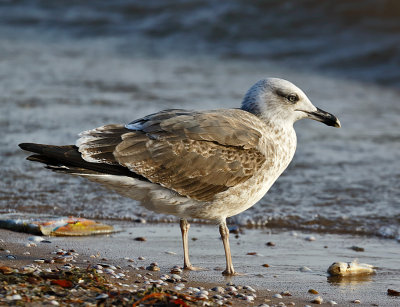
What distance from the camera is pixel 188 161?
204 inches

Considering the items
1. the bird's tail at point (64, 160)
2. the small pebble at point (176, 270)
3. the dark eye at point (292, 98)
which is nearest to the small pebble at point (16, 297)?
the bird's tail at point (64, 160)

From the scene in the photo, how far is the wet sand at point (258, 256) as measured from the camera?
4.82 meters

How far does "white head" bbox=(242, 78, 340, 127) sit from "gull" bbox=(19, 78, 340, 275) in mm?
232

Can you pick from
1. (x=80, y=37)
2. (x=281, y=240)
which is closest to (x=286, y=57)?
(x=80, y=37)

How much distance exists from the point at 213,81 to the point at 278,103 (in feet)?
22.3

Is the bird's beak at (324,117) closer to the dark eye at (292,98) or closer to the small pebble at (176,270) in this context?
the dark eye at (292,98)

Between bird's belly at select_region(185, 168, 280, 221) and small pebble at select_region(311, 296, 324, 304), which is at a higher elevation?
bird's belly at select_region(185, 168, 280, 221)

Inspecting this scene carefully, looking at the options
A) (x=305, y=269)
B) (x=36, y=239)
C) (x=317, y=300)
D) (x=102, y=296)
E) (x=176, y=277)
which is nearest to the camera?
(x=102, y=296)

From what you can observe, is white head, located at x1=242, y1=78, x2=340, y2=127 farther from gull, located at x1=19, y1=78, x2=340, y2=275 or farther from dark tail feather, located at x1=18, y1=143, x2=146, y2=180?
dark tail feather, located at x1=18, y1=143, x2=146, y2=180

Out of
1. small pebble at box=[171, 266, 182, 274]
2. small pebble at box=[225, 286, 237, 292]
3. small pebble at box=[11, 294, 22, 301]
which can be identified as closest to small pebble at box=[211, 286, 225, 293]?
small pebble at box=[225, 286, 237, 292]

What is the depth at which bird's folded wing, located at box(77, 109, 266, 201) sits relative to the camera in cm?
509

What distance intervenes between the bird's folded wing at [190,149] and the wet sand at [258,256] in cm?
62

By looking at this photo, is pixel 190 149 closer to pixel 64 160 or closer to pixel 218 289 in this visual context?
pixel 64 160

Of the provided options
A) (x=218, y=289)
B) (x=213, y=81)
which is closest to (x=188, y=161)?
(x=218, y=289)
